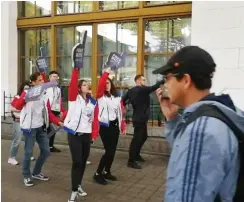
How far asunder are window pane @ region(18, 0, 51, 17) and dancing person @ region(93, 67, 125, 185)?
591 cm

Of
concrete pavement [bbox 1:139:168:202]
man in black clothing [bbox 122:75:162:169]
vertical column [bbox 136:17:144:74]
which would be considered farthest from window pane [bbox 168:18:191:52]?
concrete pavement [bbox 1:139:168:202]

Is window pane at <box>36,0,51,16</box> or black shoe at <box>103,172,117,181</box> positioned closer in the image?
black shoe at <box>103,172,117,181</box>

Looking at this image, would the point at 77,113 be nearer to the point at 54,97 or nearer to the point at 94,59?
the point at 54,97

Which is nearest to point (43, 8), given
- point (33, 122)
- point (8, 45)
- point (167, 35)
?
point (8, 45)

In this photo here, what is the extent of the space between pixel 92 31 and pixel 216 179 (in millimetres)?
9115

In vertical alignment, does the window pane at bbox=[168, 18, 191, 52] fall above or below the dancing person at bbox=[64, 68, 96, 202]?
above

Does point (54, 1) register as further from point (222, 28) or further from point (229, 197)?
point (229, 197)

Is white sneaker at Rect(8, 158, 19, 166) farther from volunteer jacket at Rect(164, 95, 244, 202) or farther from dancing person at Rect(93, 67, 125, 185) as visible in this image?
volunteer jacket at Rect(164, 95, 244, 202)

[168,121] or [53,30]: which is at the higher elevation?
[53,30]

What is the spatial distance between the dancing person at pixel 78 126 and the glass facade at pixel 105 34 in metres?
4.23

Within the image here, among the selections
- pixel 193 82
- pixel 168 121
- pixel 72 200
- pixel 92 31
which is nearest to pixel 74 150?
pixel 72 200

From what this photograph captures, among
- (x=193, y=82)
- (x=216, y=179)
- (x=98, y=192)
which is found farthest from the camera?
(x=98, y=192)

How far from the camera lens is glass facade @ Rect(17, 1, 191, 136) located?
29.0ft

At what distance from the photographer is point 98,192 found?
5117 mm
